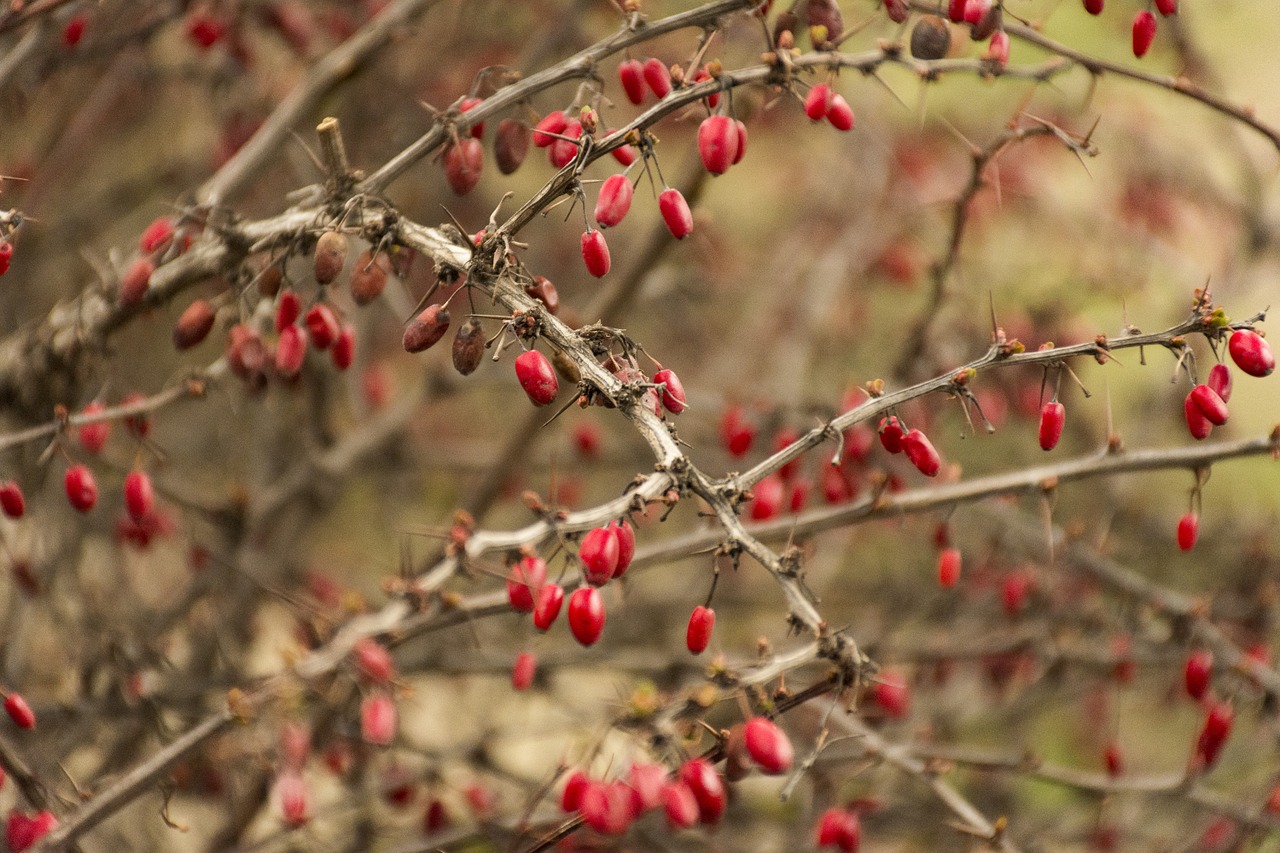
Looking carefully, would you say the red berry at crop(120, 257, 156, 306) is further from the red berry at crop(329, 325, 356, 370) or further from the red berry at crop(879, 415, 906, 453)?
the red berry at crop(879, 415, 906, 453)

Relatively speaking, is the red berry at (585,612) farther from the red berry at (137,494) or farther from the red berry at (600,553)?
the red berry at (137,494)

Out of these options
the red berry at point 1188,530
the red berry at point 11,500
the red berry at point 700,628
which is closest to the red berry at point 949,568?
the red berry at point 1188,530

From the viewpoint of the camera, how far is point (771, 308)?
17.8ft

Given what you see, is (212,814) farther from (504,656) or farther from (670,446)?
(670,446)

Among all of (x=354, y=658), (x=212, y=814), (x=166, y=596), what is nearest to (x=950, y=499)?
(x=354, y=658)

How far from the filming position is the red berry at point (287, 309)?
217 centimetres

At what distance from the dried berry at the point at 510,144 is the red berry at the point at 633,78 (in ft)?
0.70

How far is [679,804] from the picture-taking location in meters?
1.61

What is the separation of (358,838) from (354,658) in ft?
3.16

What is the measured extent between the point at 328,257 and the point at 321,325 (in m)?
0.34

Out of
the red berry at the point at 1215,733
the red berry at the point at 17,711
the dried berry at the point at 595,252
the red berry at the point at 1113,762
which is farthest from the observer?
the red berry at the point at 1113,762

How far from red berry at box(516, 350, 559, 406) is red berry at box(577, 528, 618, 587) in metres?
0.22

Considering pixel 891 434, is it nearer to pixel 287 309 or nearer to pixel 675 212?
pixel 675 212

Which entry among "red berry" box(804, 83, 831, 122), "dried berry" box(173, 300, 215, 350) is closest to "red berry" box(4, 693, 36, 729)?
"dried berry" box(173, 300, 215, 350)
